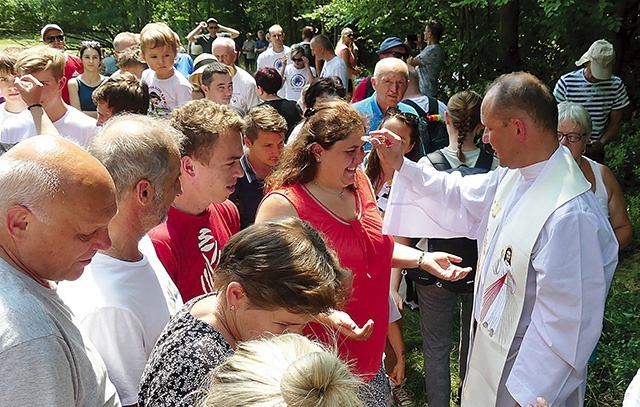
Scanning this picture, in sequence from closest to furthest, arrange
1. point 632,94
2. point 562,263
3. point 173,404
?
point 173,404 → point 562,263 → point 632,94

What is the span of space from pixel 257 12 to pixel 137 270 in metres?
22.5

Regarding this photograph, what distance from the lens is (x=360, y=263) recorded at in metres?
2.72

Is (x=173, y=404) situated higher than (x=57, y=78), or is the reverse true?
(x=57, y=78)

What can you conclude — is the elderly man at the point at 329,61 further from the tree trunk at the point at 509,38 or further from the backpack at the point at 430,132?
the backpack at the point at 430,132

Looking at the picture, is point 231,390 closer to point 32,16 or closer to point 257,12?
point 257,12

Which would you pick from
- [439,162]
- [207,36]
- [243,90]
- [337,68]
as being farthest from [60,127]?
[207,36]

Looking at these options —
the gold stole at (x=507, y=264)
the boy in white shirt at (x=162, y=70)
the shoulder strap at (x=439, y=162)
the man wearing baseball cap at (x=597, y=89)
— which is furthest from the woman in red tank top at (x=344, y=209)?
the man wearing baseball cap at (x=597, y=89)

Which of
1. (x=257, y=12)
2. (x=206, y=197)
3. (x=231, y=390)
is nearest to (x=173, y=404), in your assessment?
(x=231, y=390)

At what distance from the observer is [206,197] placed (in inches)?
106

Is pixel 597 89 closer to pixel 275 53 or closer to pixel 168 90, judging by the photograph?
pixel 168 90

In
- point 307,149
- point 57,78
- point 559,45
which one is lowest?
point 559,45

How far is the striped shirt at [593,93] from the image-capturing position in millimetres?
6371

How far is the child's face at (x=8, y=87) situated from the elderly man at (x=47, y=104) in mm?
391

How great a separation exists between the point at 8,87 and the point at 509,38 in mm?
7378
